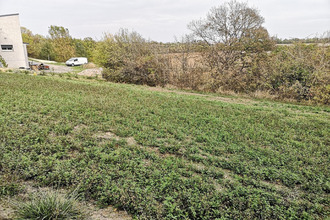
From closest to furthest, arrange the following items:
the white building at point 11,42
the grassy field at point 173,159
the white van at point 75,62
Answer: the grassy field at point 173,159 → the white building at point 11,42 → the white van at point 75,62

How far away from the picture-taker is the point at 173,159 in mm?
3859

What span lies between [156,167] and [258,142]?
257cm

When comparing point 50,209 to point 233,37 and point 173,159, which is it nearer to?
point 173,159

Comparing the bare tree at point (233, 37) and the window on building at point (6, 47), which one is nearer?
the bare tree at point (233, 37)

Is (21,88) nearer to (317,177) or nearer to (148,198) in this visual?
(148,198)

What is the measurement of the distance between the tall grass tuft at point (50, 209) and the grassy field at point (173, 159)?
40cm

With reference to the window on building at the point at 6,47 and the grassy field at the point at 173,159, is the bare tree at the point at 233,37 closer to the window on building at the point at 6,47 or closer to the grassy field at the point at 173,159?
the grassy field at the point at 173,159

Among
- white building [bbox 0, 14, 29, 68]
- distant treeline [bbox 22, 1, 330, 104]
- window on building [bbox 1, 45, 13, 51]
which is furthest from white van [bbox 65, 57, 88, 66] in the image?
distant treeline [bbox 22, 1, 330, 104]

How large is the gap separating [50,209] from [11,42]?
95.9ft

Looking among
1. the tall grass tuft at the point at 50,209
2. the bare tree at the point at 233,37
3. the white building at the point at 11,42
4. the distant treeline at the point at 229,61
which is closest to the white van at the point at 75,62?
the white building at the point at 11,42

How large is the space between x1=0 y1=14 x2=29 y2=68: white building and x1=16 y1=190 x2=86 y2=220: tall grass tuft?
28.1 meters

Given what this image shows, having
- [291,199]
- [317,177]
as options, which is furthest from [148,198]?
[317,177]

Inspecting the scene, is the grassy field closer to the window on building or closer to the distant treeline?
the distant treeline

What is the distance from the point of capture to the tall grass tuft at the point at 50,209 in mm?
2281
